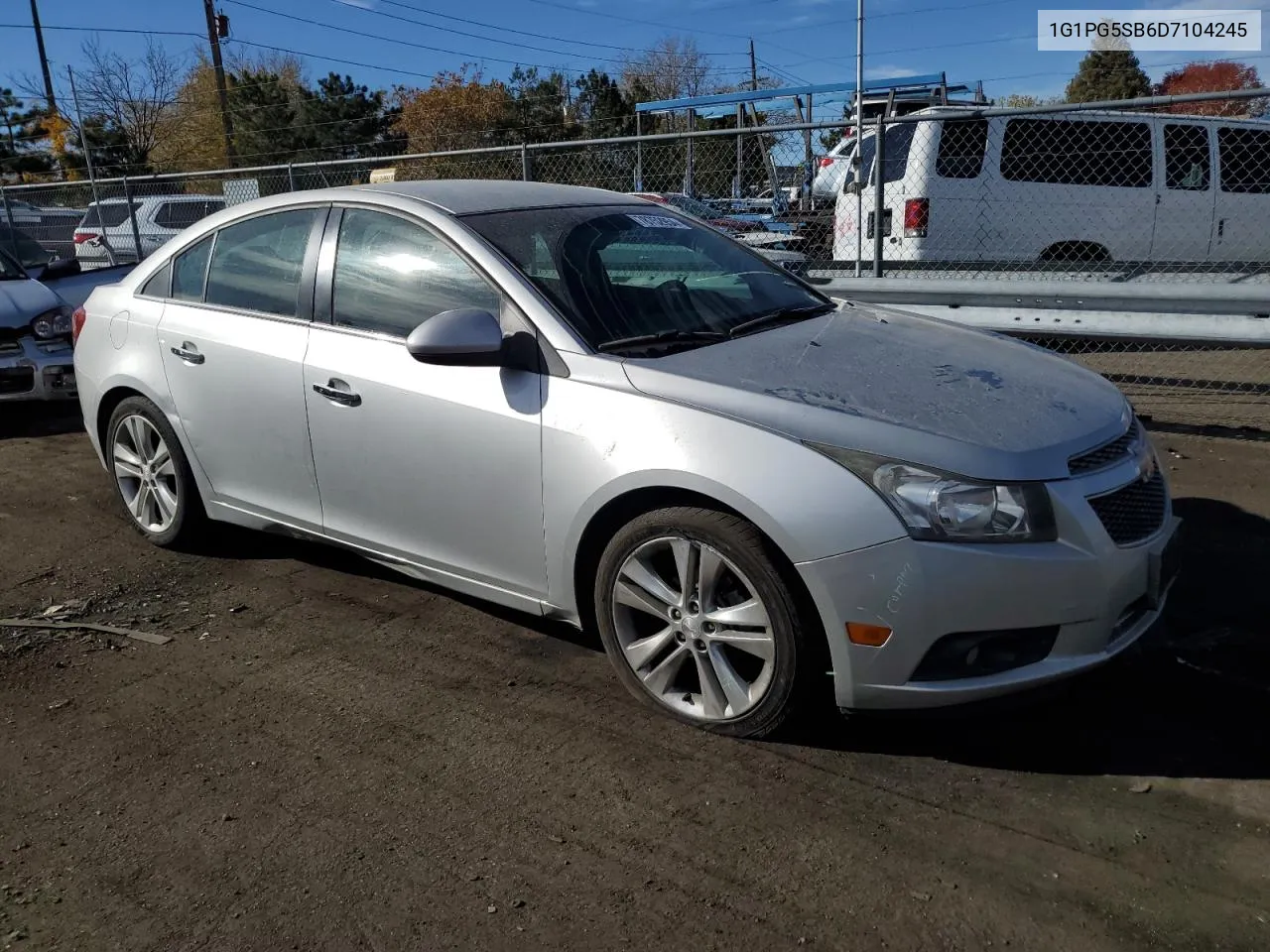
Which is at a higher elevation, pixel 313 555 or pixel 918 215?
pixel 918 215

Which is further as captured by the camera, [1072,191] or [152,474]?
[1072,191]

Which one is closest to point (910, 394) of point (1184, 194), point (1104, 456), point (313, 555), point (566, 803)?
point (1104, 456)

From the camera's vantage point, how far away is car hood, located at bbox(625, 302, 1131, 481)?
9.07 feet

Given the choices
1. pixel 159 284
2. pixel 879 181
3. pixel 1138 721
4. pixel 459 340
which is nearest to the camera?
pixel 1138 721

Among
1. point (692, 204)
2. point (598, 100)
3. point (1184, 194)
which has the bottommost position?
point (1184, 194)

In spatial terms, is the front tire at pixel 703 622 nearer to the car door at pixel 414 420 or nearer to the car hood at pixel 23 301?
the car door at pixel 414 420

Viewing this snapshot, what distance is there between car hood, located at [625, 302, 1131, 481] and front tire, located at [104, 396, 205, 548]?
250 cm

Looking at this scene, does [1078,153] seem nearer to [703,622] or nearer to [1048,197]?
[1048,197]

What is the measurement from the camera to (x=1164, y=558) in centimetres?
304

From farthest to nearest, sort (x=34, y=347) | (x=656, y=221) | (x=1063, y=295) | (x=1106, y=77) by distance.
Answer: (x=1106, y=77), (x=34, y=347), (x=1063, y=295), (x=656, y=221)

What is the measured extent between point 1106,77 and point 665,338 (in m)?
53.6

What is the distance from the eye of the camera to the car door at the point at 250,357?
399cm

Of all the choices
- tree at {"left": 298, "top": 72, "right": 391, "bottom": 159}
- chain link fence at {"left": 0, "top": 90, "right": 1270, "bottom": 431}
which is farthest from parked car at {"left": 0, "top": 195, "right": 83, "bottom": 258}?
tree at {"left": 298, "top": 72, "right": 391, "bottom": 159}

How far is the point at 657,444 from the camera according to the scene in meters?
3.00
